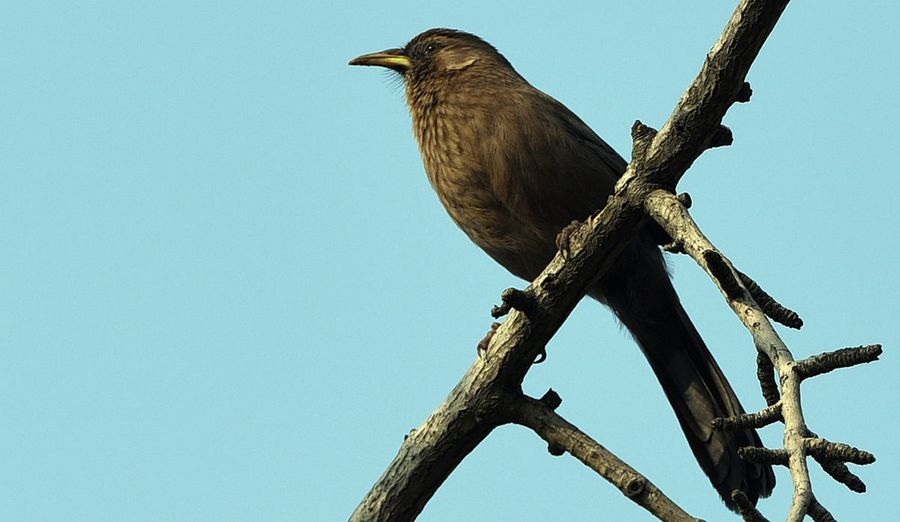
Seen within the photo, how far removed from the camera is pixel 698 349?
6.32 m

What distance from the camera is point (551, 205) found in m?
6.00

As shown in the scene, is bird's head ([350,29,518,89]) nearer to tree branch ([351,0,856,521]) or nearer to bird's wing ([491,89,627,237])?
bird's wing ([491,89,627,237])

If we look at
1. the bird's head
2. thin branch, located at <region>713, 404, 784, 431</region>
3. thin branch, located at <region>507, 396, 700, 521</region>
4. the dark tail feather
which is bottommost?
thin branch, located at <region>713, 404, 784, 431</region>

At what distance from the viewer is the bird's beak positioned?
7340 millimetres

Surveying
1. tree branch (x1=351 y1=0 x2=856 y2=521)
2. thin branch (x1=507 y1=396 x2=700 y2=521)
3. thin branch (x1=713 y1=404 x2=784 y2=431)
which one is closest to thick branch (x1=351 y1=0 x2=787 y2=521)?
tree branch (x1=351 y1=0 x2=856 y2=521)

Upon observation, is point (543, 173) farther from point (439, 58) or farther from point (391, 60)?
point (391, 60)

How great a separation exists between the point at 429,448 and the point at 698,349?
1.93m

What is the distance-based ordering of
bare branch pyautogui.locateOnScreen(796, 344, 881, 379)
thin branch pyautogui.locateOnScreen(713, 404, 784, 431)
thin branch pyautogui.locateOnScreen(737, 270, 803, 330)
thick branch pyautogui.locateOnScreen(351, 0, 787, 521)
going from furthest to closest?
1. thick branch pyautogui.locateOnScreen(351, 0, 787, 521)
2. thin branch pyautogui.locateOnScreen(737, 270, 803, 330)
3. thin branch pyautogui.locateOnScreen(713, 404, 784, 431)
4. bare branch pyautogui.locateOnScreen(796, 344, 881, 379)

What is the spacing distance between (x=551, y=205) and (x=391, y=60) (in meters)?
1.94

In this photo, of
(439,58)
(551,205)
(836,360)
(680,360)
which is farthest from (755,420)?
(439,58)

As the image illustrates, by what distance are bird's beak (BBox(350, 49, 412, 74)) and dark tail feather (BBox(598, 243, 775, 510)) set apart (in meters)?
1.97

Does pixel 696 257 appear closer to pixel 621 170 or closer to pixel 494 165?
pixel 494 165

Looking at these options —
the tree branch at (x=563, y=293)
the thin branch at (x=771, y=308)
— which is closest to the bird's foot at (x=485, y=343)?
the tree branch at (x=563, y=293)

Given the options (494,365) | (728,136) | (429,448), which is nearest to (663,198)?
(728,136)
